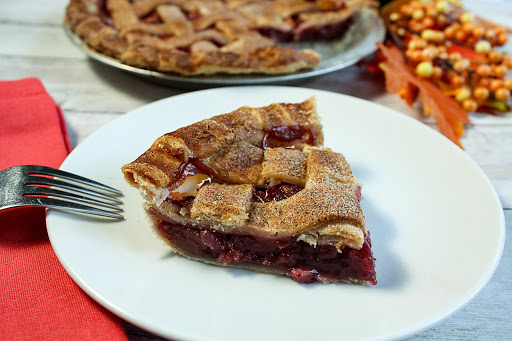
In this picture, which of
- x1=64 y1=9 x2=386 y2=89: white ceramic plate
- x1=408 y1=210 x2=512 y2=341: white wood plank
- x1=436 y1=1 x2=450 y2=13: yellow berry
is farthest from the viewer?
x1=436 y1=1 x2=450 y2=13: yellow berry

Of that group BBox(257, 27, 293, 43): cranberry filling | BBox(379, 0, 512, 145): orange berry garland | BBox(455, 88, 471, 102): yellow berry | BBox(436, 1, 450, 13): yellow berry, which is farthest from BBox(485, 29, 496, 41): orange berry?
BBox(257, 27, 293, 43): cranberry filling

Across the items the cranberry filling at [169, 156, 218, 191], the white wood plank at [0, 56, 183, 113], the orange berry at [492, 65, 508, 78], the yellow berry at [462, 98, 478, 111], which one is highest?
the cranberry filling at [169, 156, 218, 191]

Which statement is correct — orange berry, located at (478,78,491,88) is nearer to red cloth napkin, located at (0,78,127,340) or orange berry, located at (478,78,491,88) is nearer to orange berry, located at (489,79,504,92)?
orange berry, located at (489,79,504,92)

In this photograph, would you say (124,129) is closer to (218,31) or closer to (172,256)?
(172,256)

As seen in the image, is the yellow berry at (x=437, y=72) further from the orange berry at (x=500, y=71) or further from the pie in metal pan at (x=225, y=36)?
the pie in metal pan at (x=225, y=36)

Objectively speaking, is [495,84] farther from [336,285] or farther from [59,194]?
[59,194]

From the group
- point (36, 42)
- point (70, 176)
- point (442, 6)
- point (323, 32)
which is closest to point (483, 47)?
point (442, 6)

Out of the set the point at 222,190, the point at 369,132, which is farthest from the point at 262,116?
the point at 369,132
